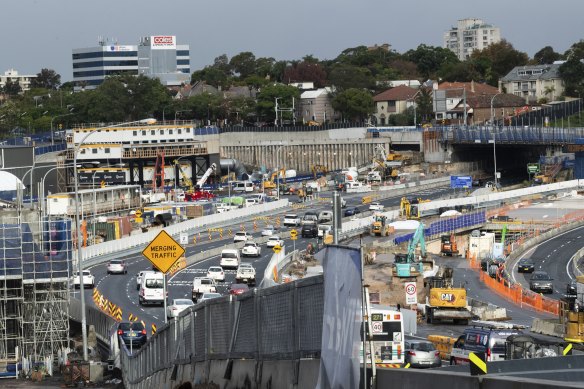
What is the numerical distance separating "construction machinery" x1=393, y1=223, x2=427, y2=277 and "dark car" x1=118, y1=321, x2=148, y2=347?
2552 centimetres

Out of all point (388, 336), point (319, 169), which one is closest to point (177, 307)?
point (388, 336)

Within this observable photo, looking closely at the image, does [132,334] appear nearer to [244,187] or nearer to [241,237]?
[241,237]

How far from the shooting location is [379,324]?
31.0 meters

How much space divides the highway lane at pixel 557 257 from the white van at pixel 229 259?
15.6 meters

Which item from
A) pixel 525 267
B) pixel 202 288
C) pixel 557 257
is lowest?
pixel 557 257

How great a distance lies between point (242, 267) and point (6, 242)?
1938 centimetres

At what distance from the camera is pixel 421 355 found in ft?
107

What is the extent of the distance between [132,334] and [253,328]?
2485cm

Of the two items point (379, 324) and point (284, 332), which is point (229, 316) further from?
point (379, 324)

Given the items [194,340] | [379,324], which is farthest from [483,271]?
[194,340]

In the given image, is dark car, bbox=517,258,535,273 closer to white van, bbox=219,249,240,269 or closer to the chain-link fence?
white van, bbox=219,249,240,269

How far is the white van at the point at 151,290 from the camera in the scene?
5956 cm

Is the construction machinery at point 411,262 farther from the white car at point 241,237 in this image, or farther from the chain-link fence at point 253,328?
the chain-link fence at point 253,328

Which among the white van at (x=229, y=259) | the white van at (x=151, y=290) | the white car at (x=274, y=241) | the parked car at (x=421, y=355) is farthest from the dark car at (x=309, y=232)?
the parked car at (x=421, y=355)
